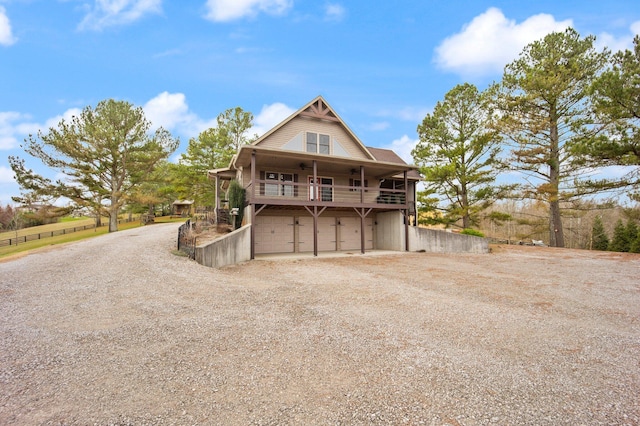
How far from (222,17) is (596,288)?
19.0m

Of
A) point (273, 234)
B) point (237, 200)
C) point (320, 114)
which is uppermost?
point (320, 114)

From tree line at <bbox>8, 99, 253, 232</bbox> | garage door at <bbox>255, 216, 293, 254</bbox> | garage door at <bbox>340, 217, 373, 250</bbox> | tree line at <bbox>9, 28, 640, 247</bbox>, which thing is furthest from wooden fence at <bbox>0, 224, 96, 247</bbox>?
garage door at <bbox>340, 217, 373, 250</bbox>

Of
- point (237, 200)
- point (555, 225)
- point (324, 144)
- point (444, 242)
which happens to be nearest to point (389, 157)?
point (324, 144)

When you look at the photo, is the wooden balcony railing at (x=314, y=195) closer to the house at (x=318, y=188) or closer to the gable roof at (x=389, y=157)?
the house at (x=318, y=188)

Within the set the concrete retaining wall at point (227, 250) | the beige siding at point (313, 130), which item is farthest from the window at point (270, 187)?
the concrete retaining wall at point (227, 250)

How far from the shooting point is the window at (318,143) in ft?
56.7

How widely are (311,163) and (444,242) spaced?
984cm

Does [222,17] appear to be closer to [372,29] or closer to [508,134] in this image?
[372,29]

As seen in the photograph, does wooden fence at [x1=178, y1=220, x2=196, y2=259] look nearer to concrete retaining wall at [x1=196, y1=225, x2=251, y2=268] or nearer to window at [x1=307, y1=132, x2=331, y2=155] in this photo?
concrete retaining wall at [x1=196, y1=225, x2=251, y2=268]

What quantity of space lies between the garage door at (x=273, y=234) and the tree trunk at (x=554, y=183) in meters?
17.7

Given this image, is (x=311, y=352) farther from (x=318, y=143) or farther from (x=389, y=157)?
(x=389, y=157)

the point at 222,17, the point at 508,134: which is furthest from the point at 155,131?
the point at 508,134

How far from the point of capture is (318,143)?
17.5 metres

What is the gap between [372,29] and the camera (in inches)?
661
